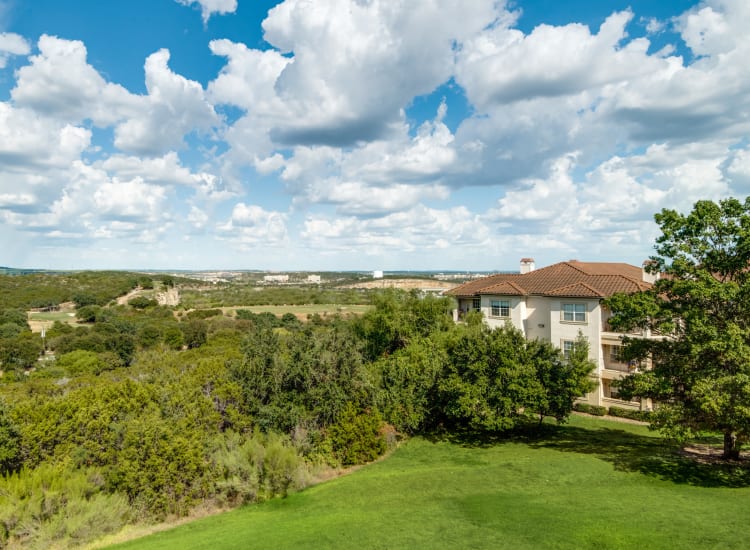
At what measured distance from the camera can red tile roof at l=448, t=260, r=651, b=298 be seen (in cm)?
2880

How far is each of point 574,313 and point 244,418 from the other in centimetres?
2171

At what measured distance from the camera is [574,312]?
97.3ft

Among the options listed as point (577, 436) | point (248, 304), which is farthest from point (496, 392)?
point (248, 304)

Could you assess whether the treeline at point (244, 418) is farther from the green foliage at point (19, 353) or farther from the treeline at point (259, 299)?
the treeline at point (259, 299)

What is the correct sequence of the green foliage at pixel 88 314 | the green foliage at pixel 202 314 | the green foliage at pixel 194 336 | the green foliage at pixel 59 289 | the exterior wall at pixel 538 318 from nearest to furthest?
1. the exterior wall at pixel 538 318
2. the green foliage at pixel 194 336
3. the green foliage at pixel 88 314
4. the green foliage at pixel 202 314
5. the green foliage at pixel 59 289

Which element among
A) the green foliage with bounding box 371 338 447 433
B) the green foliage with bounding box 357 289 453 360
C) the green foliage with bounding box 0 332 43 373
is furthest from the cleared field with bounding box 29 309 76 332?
the green foliage with bounding box 371 338 447 433

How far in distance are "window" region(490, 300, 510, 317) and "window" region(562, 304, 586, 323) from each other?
15.5 ft

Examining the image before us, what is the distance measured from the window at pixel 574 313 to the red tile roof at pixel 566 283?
0.79 m

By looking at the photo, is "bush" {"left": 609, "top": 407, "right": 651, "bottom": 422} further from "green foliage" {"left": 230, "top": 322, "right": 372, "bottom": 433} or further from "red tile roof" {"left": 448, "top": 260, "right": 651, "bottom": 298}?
"green foliage" {"left": 230, "top": 322, "right": 372, "bottom": 433}

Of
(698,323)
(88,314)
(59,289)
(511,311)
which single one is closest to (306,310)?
(88,314)

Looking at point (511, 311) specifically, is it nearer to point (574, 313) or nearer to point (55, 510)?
point (574, 313)

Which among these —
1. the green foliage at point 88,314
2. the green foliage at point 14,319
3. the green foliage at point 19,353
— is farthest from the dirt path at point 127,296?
the green foliage at point 19,353

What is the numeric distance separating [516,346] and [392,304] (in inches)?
615

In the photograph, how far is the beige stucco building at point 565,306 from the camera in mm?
28641
